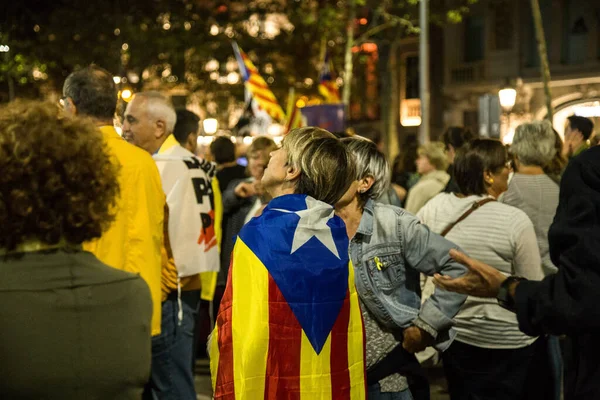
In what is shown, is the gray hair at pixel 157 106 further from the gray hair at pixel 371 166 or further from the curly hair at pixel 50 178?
the curly hair at pixel 50 178

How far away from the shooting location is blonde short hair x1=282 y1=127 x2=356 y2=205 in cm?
369

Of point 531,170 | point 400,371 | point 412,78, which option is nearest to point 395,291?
point 400,371

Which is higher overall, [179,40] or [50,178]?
[179,40]

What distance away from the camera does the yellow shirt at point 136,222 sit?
14.8 feet

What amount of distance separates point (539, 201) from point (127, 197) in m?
3.48

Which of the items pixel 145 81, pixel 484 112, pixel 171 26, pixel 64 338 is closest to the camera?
pixel 64 338

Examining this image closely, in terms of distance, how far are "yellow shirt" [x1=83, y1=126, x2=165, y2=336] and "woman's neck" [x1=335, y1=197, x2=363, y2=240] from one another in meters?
0.95

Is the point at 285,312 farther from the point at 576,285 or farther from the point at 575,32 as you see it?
the point at 575,32

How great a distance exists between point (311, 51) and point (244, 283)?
32.8 m

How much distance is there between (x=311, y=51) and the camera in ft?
117

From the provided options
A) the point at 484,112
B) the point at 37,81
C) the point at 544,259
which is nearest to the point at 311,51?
the point at 37,81

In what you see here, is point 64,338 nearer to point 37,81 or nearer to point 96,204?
point 96,204

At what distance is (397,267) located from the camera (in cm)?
437

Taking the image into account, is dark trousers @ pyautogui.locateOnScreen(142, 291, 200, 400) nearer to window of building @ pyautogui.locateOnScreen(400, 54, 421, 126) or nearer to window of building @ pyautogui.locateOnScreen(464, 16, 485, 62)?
window of building @ pyautogui.locateOnScreen(464, 16, 485, 62)
